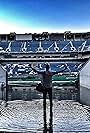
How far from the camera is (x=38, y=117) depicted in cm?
458

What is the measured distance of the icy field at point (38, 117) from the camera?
3.60 m

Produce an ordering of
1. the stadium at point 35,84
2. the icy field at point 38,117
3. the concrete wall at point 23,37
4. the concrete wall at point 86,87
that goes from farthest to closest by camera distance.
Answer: the concrete wall at point 23,37, the concrete wall at point 86,87, the icy field at point 38,117, the stadium at point 35,84

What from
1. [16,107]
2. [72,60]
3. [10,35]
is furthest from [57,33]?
[72,60]

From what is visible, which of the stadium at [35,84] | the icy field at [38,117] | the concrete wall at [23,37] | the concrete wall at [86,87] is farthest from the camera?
the concrete wall at [23,37]

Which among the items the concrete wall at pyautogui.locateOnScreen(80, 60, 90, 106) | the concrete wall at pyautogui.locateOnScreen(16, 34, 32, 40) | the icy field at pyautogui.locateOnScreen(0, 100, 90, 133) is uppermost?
the concrete wall at pyautogui.locateOnScreen(16, 34, 32, 40)

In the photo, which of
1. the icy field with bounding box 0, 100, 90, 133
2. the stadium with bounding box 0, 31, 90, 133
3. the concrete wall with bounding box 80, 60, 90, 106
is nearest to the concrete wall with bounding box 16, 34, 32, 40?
the stadium with bounding box 0, 31, 90, 133

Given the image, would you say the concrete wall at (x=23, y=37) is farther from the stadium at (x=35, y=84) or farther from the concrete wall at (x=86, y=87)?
the concrete wall at (x=86, y=87)

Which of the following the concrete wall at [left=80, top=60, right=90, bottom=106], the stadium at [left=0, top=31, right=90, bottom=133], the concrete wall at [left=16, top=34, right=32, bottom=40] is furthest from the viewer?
the concrete wall at [left=16, top=34, right=32, bottom=40]

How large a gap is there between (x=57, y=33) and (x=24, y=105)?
1504 cm

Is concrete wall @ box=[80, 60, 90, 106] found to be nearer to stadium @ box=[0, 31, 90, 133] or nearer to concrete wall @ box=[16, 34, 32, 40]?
stadium @ box=[0, 31, 90, 133]

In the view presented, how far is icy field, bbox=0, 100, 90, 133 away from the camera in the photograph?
3604mm

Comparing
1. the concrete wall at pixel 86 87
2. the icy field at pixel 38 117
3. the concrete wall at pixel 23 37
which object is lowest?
the icy field at pixel 38 117

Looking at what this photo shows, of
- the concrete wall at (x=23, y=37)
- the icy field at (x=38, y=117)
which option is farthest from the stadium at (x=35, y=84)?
the concrete wall at (x=23, y=37)

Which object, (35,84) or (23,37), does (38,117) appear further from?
(23,37)
